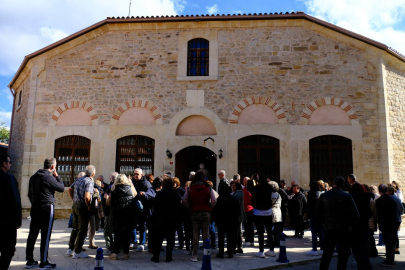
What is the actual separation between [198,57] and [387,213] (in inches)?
347

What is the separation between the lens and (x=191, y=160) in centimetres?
1454

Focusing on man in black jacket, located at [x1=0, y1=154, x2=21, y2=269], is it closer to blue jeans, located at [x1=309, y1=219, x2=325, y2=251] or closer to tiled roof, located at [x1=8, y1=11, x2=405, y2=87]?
blue jeans, located at [x1=309, y1=219, x2=325, y2=251]

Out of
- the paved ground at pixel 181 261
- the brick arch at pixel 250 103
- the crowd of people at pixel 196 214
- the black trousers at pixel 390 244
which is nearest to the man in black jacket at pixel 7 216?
the crowd of people at pixel 196 214

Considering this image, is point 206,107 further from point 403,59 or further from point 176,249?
point 403,59

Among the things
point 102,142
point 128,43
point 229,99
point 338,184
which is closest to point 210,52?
point 229,99

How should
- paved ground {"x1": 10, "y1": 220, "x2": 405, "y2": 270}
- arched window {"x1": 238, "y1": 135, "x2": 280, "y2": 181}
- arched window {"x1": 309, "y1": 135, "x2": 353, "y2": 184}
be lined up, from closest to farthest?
paved ground {"x1": 10, "y1": 220, "x2": 405, "y2": 270}, arched window {"x1": 309, "y1": 135, "x2": 353, "y2": 184}, arched window {"x1": 238, "y1": 135, "x2": 280, "y2": 181}

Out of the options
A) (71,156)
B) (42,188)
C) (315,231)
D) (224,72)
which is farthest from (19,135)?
(315,231)

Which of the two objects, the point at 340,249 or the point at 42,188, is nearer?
the point at 340,249

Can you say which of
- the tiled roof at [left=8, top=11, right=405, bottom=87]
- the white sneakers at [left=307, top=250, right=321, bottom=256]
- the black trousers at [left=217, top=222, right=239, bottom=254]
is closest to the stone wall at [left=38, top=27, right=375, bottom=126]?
the tiled roof at [left=8, top=11, right=405, bottom=87]

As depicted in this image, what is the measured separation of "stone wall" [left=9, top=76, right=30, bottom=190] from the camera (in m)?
14.1

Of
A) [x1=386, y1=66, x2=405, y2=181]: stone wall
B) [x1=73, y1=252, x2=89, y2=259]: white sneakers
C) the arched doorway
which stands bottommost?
[x1=73, y1=252, x2=89, y2=259]: white sneakers

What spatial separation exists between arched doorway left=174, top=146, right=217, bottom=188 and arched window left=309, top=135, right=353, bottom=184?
371 centimetres

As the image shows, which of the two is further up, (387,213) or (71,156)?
(71,156)

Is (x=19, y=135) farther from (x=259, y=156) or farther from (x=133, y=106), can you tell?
(x=259, y=156)
